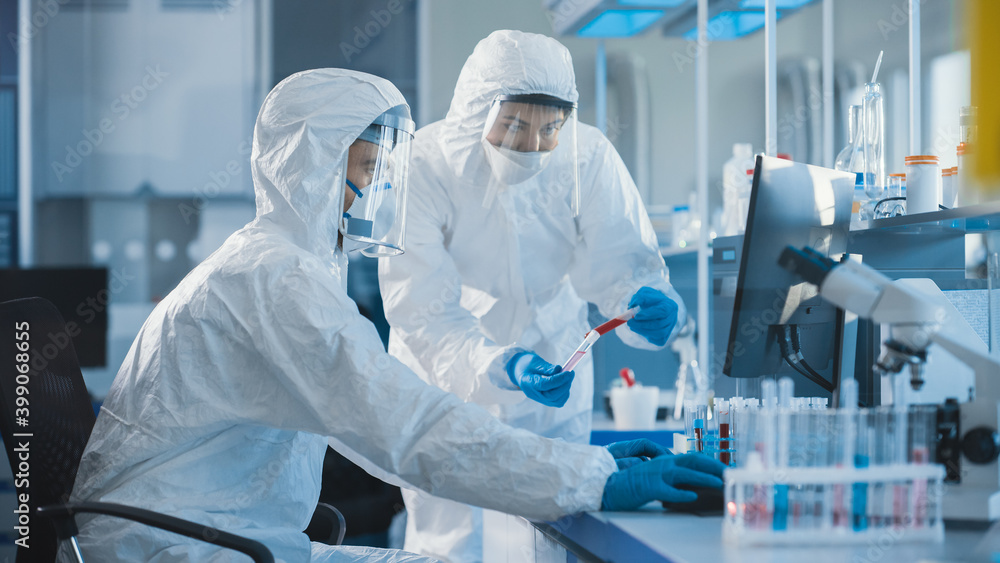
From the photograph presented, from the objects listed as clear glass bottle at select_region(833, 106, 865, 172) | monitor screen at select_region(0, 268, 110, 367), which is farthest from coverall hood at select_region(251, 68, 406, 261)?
monitor screen at select_region(0, 268, 110, 367)

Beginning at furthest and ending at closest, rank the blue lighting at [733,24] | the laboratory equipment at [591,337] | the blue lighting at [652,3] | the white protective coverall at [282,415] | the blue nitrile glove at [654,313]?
the blue lighting at [652,3] < the blue lighting at [733,24] < the blue nitrile glove at [654,313] < the laboratory equipment at [591,337] < the white protective coverall at [282,415]

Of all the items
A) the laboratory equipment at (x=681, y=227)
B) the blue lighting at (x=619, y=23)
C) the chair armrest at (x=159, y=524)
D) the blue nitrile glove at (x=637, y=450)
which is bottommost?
the chair armrest at (x=159, y=524)

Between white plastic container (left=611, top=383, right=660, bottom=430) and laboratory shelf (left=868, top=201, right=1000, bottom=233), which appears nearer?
laboratory shelf (left=868, top=201, right=1000, bottom=233)

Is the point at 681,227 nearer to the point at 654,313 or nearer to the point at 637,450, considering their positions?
the point at 654,313

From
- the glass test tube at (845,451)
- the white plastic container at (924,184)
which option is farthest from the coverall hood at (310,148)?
the white plastic container at (924,184)

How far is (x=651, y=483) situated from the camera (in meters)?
1.14

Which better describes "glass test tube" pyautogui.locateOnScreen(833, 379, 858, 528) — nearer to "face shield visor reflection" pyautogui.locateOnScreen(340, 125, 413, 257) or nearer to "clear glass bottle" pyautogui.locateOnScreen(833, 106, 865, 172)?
"face shield visor reflection" pyautogui.locateOnScreen(340, 125, 413, 257)

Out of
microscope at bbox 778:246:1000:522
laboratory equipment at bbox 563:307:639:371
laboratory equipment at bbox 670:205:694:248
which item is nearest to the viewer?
microscope at bbox 778:246:1000:522

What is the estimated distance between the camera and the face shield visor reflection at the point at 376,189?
1.49 metres

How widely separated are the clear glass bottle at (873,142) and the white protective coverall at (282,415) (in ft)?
3.24

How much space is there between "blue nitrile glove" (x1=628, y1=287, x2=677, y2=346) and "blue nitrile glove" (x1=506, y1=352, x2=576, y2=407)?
30cm

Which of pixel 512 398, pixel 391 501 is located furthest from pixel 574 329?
pixel 391 501

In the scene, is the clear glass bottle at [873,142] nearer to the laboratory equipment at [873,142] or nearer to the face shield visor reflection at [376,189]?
the laboratory equipment at [873,142]

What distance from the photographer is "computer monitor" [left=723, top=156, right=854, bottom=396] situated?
4.45 feet
